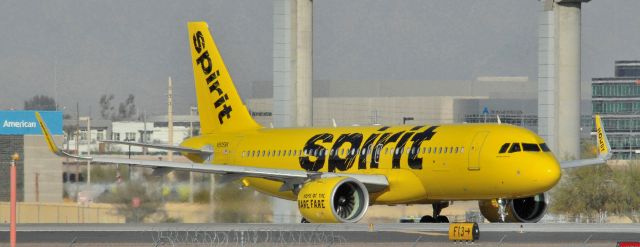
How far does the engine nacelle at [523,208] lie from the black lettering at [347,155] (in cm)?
466

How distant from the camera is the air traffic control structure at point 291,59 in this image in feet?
200

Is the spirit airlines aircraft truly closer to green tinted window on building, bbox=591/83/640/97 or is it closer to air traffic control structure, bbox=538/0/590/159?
air traffic control structure, bbox=538/0/590/159

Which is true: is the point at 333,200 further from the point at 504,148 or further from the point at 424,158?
the point at 504,148

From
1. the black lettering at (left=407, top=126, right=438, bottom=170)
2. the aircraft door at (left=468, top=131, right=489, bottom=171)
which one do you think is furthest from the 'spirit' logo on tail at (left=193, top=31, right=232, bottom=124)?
the aircraft door at (left=468, top=131, right=489, bottom=171)

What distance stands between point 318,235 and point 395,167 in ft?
35.9

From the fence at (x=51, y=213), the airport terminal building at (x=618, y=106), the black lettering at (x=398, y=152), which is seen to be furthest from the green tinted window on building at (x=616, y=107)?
the black lettering at (x=398, y=152)

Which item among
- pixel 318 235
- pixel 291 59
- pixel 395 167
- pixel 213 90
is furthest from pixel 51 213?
pixel 318 235

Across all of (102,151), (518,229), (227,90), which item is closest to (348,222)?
(518,229)

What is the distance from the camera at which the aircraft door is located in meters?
44.2

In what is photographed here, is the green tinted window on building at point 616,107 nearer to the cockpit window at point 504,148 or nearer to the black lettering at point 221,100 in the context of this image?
the black lettering at point 221,100

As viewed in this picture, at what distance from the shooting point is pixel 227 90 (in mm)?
55812

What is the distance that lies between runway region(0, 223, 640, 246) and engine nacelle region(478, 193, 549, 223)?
7.59 meters

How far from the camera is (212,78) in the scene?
55.9 meters

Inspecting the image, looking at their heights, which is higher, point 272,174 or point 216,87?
point 216,87
